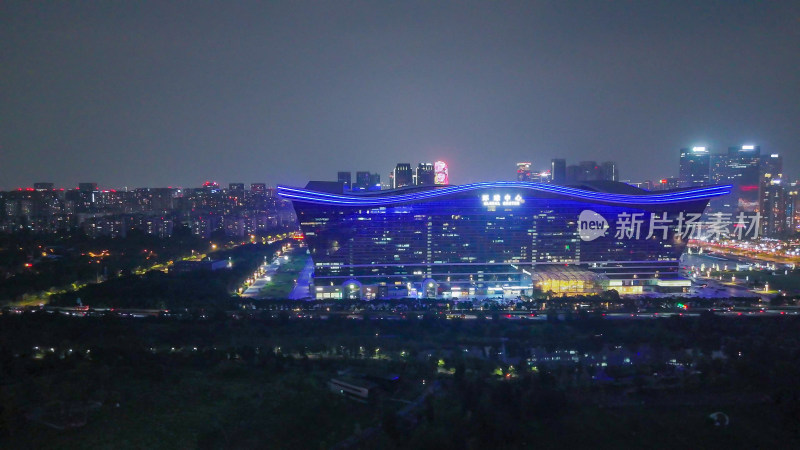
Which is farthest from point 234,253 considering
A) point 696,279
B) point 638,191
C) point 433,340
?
point 696,279

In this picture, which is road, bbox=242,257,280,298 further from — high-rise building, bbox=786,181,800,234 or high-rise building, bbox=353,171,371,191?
high-rise building, bbox=786,181,800,234

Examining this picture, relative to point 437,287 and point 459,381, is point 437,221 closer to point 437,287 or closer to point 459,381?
point 437,287

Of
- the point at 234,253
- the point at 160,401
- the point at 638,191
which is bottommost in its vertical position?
the point at 160,401

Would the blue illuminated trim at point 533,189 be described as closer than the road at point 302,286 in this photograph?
No

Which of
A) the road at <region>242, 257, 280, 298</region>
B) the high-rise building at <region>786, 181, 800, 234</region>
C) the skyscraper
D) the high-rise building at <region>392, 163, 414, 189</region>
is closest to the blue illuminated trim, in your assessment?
the road at <region>242, 257, 280, 298</region>

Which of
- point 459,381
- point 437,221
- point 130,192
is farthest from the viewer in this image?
point 130,192

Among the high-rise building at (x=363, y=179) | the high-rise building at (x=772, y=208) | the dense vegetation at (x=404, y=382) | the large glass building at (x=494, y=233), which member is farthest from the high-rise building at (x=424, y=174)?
the high-rise building at (x=772, y=208)

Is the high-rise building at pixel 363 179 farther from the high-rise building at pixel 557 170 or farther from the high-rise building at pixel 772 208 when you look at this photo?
the high-rise building at pixel 772 208
